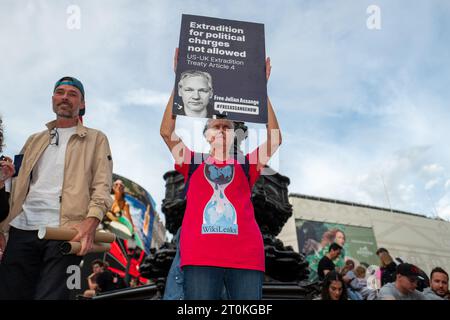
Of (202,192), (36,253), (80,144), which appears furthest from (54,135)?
(202,192)

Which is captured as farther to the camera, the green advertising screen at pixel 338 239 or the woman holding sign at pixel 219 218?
the green advertising screen at pixel 338 239

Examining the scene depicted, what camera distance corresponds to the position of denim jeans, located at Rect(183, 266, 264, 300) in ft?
7.33

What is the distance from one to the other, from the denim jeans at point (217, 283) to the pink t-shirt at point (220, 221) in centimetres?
5

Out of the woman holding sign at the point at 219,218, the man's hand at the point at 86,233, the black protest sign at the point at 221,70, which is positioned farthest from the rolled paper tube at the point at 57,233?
the black protest sign at the point at 221,70

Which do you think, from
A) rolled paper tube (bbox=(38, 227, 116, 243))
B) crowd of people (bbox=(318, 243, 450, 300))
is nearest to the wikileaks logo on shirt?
rolled paper tube (bbox=(38, 227, 116, 243))

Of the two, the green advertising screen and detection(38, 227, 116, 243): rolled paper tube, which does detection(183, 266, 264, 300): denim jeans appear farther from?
the green advertising screen

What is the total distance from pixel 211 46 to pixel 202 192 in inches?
50.1

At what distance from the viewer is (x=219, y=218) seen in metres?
2.35

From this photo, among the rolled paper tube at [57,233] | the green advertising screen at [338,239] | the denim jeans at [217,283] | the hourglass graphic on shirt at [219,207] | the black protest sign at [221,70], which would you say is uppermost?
the green advertising screen at [338,239]

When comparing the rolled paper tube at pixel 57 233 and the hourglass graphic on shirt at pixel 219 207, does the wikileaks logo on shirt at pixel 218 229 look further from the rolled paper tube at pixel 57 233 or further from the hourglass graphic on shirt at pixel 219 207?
the rolled paper tube at pixel 57 233

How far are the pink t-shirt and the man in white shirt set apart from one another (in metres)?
0.50

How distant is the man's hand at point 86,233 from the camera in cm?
209

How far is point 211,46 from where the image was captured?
10.4ft
